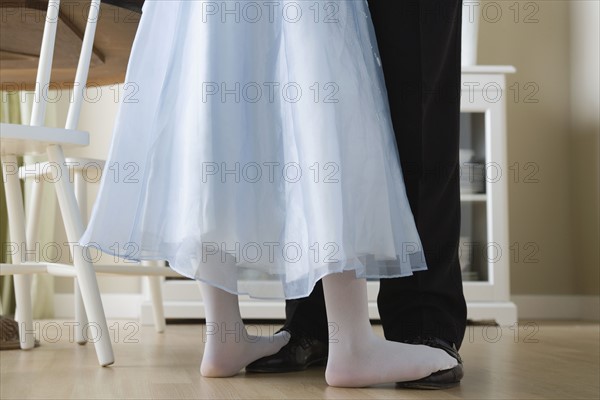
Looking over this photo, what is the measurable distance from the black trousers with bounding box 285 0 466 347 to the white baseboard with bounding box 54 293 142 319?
211cm

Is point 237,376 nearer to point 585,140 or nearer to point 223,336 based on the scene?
point 223,336

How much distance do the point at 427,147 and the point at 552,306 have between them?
224 centimetres

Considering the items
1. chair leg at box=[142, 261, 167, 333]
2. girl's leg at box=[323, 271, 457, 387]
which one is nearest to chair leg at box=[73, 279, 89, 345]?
chair leg at box=[142, 261, 167, 333]

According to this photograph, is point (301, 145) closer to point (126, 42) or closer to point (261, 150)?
point (261, 150)

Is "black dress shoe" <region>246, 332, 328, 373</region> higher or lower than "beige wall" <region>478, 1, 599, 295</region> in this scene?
lower

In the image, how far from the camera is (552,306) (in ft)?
10.8

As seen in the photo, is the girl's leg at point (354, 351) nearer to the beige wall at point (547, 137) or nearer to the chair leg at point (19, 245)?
the chair leg at point (19, 245)

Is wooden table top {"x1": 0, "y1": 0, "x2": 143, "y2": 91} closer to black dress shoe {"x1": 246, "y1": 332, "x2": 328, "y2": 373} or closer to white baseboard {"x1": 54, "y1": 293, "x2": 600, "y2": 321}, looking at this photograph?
black dress shoe {"x1": 246, "y1": 332, "x2": 328, "y2": 373}

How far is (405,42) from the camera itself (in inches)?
49.9

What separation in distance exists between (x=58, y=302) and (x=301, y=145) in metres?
2.39

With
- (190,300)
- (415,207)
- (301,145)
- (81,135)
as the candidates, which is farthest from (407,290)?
(190,300)

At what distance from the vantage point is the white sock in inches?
48.6

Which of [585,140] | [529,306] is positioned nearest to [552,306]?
[529,306]

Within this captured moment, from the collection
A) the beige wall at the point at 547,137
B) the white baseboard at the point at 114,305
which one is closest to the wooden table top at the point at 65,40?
the white baseboard at the point at 114,305
